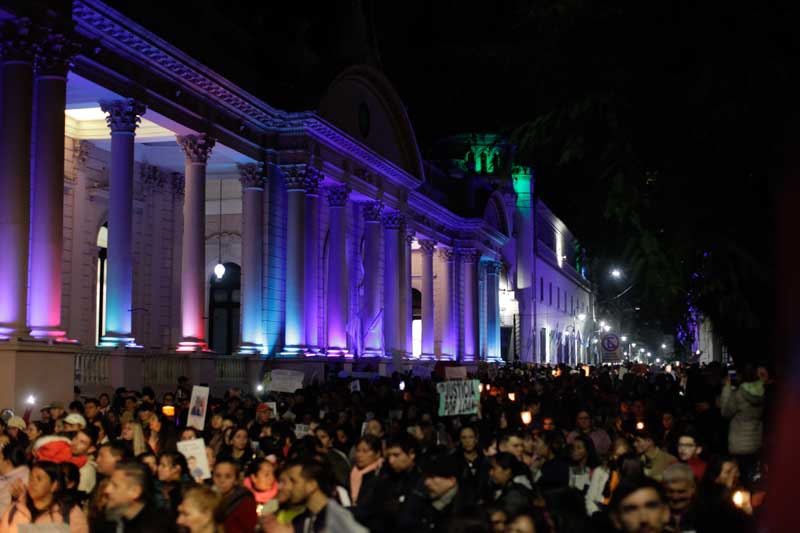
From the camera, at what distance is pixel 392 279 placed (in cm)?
4519

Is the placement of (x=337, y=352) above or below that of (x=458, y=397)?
above

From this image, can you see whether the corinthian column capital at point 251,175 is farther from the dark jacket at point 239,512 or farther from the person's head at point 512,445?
the dark jacket at point 239,512

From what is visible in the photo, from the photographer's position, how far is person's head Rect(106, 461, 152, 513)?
7.89 metres

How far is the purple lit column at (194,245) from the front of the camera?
30.8 metres

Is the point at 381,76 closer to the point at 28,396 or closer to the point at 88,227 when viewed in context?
the point at 88,227

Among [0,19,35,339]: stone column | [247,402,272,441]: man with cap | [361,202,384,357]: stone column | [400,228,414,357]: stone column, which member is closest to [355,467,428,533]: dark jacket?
[247,402,272,441]: man with cap

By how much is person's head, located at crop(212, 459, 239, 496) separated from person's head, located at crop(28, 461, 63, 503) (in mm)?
1322

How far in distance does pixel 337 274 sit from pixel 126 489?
31568 mm

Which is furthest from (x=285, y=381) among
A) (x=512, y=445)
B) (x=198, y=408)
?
(x=512, y=445)

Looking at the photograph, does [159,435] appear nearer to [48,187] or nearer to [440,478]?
[440,478]

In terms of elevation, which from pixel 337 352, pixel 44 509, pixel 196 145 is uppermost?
pixel 196 145

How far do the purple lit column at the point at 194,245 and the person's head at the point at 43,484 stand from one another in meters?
21.0

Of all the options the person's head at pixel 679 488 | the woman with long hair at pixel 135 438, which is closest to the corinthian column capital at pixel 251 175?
the woman with long hair at pixel 135 438

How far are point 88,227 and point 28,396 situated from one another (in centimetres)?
1226
